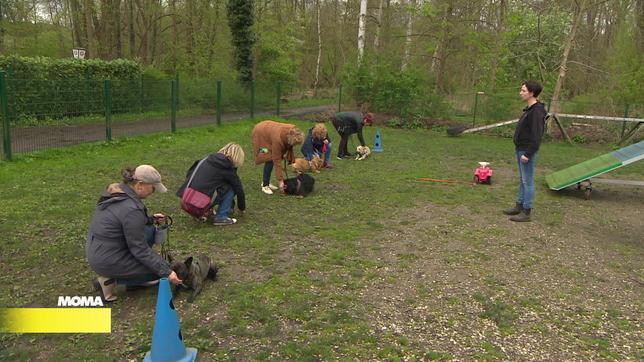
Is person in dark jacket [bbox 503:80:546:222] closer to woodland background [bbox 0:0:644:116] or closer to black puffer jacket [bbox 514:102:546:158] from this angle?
black puffer jacket [bbox 514:102:546:158]

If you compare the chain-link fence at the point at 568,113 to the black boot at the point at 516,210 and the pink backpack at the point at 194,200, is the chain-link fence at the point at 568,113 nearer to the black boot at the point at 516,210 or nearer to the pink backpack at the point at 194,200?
the black boot at the point at 516,210

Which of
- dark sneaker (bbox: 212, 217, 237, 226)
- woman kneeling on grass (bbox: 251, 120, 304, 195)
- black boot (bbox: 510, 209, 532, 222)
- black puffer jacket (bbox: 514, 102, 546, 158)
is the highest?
black puffer jacket (bbox: 514, 102, 546, 158)

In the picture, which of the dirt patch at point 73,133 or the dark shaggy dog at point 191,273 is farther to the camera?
the dirt patch at point 73,133

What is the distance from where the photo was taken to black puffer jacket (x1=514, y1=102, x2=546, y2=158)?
6282mm

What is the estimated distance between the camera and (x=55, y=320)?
11.0ft

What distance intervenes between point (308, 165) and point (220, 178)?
150 inches

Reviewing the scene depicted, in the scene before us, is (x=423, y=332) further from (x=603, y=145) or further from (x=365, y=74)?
(x=365, y=74)

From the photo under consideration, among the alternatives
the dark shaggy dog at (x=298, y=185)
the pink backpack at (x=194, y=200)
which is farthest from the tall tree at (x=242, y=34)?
the pink backpack at (x=194, y=200)

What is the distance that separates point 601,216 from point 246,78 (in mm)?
16966

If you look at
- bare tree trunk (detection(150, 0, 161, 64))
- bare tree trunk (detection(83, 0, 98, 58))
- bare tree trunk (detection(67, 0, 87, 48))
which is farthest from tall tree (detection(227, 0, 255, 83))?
bare tree trunk (detection(67, 0, 87, 48))

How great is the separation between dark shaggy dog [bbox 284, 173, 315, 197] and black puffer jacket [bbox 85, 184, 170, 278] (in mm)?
4048

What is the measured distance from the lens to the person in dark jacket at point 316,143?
9.23m

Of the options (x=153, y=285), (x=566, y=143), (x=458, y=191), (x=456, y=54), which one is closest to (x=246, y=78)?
(x=456, y=54)

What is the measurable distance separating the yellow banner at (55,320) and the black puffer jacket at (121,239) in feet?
1.46
